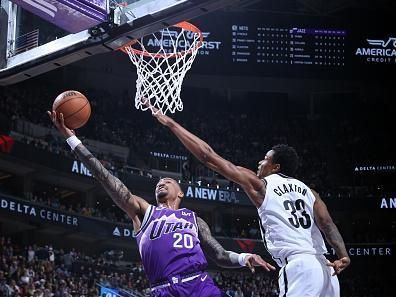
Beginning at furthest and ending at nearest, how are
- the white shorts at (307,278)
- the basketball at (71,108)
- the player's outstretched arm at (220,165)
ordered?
the basketball at (71,108), the player's outstretched arm at (220,165), the white shorts at (307,278)

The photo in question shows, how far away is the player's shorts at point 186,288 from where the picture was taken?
4.69m

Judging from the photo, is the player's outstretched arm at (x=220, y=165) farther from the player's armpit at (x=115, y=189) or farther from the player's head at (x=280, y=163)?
the player's armpit at (x=115, y=189)

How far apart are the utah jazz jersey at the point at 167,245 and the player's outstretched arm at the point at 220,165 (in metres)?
0.67

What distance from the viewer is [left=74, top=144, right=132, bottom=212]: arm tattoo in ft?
16.1

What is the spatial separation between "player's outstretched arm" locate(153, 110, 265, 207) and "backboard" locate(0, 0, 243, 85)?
1.81 metres

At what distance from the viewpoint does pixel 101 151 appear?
23031 millimetres

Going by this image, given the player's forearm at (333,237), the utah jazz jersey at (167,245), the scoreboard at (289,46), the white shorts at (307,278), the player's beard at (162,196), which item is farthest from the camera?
the scoreboard at (289,46)

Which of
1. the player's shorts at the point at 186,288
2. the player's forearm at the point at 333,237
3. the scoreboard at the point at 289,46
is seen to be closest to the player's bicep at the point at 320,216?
the player's forearm at the point at 333,237

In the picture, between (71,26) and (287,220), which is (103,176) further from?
(71,26)

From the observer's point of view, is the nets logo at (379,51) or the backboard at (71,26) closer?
the backboard at (71,26)

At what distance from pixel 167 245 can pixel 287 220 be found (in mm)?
887

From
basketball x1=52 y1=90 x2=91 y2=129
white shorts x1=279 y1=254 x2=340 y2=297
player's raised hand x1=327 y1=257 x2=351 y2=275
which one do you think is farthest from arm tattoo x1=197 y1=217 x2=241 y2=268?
basketball x1=52 y1=90 x2=91 y2=129

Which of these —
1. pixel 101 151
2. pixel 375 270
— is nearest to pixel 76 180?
pixel 101 151

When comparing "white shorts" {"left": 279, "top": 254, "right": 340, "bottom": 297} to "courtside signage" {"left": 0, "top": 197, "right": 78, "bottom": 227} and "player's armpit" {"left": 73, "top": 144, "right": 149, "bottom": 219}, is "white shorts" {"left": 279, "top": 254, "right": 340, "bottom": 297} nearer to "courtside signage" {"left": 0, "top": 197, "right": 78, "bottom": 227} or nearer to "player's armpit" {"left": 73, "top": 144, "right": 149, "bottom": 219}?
"player's armpit" {"left": 73, "top": 144, "right": 149, "bottom": 219}
